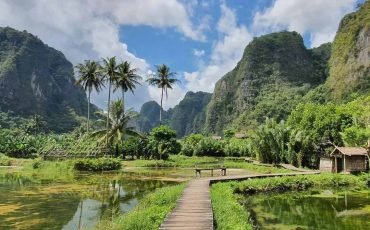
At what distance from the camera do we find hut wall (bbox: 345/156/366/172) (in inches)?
1590

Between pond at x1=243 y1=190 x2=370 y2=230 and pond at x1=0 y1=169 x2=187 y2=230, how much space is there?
7.40m

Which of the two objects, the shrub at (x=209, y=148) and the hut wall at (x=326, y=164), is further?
the shrub at (x=209, y=148)

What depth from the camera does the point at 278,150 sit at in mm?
50156

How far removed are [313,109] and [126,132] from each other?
92.6ft

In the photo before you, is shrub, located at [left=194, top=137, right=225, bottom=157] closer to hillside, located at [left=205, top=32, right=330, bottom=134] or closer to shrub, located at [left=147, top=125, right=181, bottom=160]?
shrub, located at [left=147, top=125, right=181, bottom=160]

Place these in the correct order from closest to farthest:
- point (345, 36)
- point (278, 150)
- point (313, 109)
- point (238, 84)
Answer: point (278, 150) → point (313, 109) → point (345, 36) → point (238, 84)

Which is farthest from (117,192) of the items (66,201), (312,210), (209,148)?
(209,148)

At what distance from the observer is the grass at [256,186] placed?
15928mm

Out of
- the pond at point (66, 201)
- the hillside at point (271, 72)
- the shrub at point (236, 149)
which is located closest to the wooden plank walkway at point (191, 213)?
the pond at point (66, 201)

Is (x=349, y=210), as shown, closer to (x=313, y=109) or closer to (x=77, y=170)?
(x=77, y=170)

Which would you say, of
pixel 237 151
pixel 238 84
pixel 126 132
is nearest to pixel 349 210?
pixel 126 132

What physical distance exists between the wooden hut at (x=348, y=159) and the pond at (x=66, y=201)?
18.6m

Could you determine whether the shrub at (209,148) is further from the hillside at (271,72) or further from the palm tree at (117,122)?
the hillside at (271,72)

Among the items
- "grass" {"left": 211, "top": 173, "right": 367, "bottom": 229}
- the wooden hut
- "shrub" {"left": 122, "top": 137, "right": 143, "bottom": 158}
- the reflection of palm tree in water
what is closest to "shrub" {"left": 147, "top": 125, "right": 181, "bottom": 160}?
"shrub" {"left": 122, "top": 137, "right": 143, "bottom": 158}
